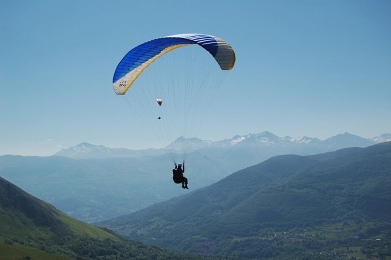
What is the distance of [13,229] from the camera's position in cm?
16262

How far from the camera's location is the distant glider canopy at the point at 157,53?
32.6m

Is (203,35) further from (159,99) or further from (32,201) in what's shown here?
(32,201)

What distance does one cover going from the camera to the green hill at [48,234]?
154750 mm

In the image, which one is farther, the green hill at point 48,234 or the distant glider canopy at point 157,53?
the green hill at point 48,234

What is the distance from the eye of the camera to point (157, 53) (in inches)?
1405

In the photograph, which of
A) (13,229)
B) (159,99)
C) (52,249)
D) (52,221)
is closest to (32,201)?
(52,221)

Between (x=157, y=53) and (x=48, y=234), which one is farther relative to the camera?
(x=48, y=234)

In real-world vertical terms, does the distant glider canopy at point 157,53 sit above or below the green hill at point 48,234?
above

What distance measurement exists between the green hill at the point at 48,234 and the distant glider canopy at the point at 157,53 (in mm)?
114330

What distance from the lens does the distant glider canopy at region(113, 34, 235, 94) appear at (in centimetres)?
3259

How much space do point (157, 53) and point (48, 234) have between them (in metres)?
165

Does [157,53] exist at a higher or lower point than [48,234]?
higher

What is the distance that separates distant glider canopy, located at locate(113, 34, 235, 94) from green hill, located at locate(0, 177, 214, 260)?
114330 millimetres

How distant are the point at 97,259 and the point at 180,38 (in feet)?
467
